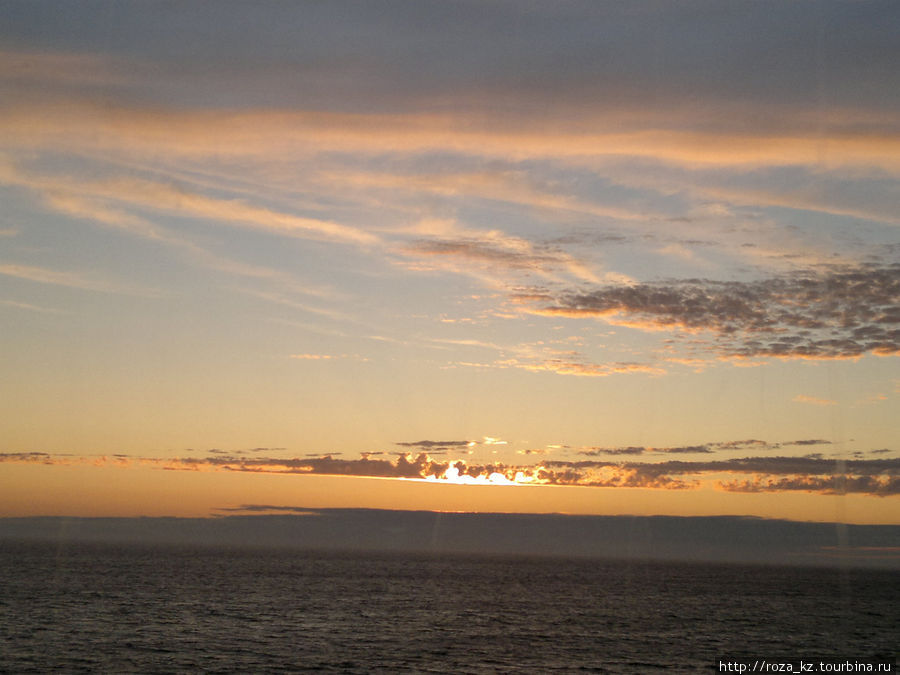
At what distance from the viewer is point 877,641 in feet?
272

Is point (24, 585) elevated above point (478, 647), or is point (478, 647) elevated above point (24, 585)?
point (478, 647)

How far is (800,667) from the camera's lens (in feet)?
209

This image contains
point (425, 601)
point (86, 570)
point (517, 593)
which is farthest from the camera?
point (86, 570)

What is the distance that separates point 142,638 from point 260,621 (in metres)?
17.1

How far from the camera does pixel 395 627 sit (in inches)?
3354

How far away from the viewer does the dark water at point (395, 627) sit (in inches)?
2502

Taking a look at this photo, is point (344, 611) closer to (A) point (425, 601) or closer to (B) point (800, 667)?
(A) point (425, 601)

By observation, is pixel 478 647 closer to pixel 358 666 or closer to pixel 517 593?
pixel 358 666

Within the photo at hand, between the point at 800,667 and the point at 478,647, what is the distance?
26.9 metres

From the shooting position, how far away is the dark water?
63.6m

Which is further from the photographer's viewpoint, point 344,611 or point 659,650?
point 344,611

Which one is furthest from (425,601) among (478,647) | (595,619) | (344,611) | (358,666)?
(358,666)

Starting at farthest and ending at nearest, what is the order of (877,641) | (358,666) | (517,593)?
1. (517,593)
2. (877,641)
3. (358,666)

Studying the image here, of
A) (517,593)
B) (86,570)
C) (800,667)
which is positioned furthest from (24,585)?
(800,667)
